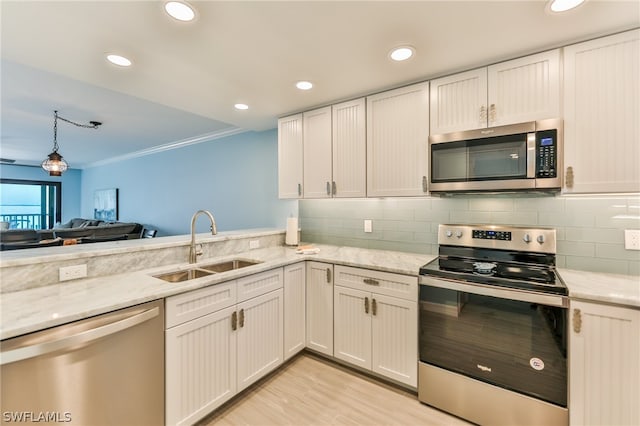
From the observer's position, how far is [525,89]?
181cm

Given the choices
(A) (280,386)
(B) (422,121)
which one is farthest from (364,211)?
(A) (280,386)

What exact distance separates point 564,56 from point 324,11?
1528 millimetres

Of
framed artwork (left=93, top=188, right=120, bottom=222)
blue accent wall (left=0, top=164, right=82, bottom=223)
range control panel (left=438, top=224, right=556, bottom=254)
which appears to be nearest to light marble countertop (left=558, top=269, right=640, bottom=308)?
range control panel (left=438, top=224, right=556, bottom=254)

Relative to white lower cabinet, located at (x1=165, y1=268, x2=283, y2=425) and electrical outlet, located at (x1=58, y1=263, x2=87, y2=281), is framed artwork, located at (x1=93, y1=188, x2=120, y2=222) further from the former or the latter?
white lower cabinet, located at (x1=165, y1=268, x2=283, y2=425)

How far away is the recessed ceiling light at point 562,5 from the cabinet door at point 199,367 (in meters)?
2.46

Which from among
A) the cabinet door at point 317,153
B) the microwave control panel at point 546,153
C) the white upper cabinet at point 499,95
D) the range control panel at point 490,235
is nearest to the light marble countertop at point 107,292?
the range control panel at point 490,235

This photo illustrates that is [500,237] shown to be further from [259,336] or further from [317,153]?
[259,336]

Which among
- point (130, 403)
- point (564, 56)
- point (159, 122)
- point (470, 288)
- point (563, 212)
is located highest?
point (159, 122)

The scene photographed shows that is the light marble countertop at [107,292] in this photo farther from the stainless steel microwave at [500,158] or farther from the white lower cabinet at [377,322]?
the stainless steel microwave at [500,158]

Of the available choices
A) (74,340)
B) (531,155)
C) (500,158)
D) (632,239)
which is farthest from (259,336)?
(632,239)

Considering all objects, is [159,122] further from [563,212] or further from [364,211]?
[563,212]

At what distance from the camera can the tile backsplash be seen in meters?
1.76

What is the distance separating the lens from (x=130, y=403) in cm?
135

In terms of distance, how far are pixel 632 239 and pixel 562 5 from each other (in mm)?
1445
